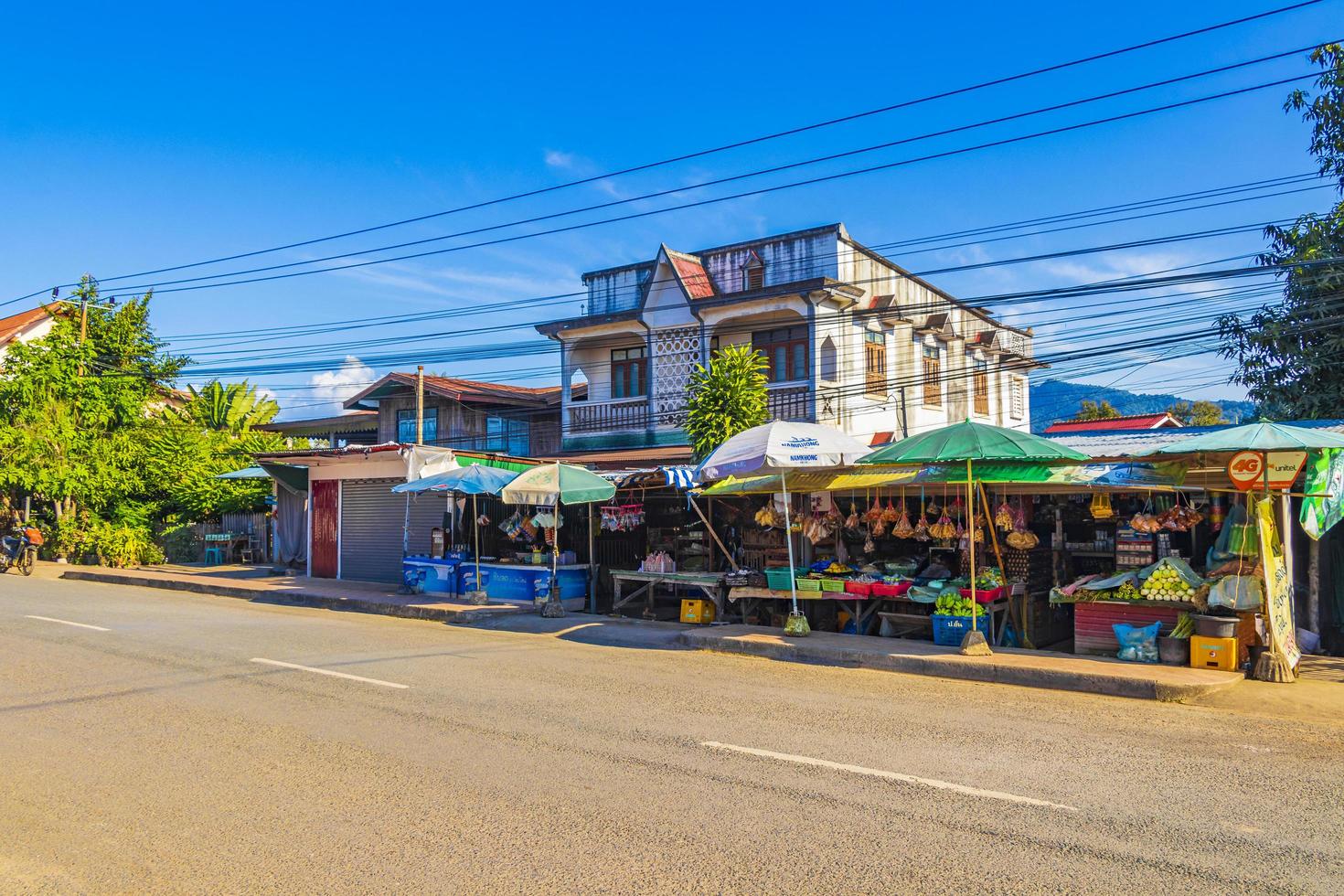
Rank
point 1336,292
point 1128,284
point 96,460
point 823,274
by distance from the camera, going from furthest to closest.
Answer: point 96,460 → point 823,274 → point 1336,292 → point 1128,284

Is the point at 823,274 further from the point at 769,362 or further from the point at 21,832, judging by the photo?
the point at 21,832

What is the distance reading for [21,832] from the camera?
5.52 m

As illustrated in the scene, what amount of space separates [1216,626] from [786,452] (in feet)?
18.9

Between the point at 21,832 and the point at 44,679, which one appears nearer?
the point at 21,832

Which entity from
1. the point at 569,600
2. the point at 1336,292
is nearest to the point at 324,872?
the point at 569,600

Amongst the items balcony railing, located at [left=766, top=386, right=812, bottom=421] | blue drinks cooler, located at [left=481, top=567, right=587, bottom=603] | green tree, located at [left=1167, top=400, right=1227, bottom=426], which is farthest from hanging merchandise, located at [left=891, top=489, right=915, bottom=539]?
green tree, located at [left=1167, top=400, right=1227, bottom=426]

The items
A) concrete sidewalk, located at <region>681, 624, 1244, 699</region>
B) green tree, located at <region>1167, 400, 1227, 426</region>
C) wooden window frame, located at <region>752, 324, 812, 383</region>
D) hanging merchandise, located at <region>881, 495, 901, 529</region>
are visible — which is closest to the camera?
→ concrete sidewalk, located at <region>681, 624, 1244, 699</region>

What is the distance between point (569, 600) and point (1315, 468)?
12931 mm

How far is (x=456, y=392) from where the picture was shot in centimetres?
3166

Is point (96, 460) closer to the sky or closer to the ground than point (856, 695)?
closer to the sky

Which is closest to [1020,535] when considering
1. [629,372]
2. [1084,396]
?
[629,372]

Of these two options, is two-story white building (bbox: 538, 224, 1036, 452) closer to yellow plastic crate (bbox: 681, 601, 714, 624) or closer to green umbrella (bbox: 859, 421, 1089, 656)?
yellow plastic crate (bbox: 681, 601, 714, 624)

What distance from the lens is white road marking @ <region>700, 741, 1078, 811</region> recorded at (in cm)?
596

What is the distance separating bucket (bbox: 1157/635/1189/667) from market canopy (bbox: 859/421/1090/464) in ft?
7.84
